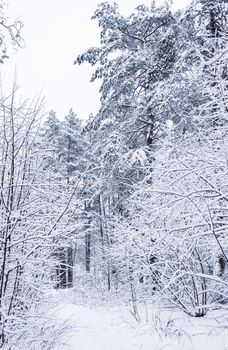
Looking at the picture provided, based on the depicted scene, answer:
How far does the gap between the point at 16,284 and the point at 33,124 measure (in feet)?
5.54

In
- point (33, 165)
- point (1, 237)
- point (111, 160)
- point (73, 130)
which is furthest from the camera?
point (73, 130)

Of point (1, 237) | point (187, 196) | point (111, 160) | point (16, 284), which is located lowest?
point (16, 284)

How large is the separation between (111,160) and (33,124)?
29.2 feet

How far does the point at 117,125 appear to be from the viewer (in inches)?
528

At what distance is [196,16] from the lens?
11000 millimetres

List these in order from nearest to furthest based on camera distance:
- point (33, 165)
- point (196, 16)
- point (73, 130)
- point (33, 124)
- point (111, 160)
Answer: point (33, 124)
point (33, 165)
point (196, 16)
point (111, 160)
point (73, 130)

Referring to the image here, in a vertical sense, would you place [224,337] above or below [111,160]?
below

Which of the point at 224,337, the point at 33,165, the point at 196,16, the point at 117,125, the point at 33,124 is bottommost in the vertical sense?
the point at 224,337

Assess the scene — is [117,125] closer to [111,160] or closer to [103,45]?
[111,160]

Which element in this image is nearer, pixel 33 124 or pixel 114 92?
pixel 33 124

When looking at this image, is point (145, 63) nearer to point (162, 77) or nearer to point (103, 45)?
point (162, 77)

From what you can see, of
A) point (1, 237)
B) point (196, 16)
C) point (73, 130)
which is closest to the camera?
point (1, 237)

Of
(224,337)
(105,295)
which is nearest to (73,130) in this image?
(105,295)

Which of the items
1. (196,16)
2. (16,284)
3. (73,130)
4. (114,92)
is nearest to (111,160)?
(114,92)
